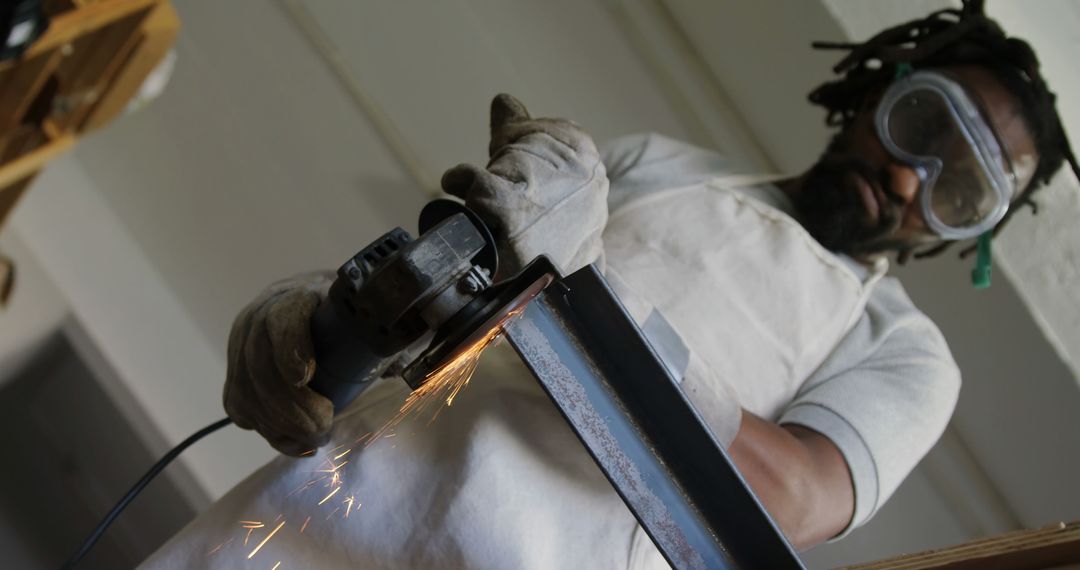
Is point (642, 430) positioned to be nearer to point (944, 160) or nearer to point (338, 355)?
point (338, 355)

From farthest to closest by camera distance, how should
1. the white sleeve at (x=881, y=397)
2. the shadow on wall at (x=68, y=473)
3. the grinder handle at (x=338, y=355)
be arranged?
1. the shadow on wall at (x=68, y=473)
2. the white sleeve at (x=881, y=397)
3. the grinder handle at (x=338, y=355)

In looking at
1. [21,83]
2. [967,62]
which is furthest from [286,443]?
[967,62]

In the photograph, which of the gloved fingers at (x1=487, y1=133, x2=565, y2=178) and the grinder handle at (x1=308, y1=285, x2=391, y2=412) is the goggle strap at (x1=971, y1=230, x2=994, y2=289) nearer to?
the gloved fingers at (x1=487, y1=133, x2=565, y2=178)

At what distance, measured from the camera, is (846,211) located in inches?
48.0

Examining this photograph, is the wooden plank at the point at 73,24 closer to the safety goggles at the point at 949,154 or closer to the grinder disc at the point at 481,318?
the grinder disc at the point at 481,318

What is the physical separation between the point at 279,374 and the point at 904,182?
0.94 m

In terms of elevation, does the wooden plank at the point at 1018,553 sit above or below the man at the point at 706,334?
below

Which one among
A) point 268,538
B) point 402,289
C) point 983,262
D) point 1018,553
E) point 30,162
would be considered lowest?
point 983,262

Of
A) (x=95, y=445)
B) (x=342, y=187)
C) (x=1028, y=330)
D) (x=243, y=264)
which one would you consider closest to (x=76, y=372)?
(x=95, y=445)

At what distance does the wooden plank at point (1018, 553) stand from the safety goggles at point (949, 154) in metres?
0.74

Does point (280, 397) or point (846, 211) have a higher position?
point (280, 397)

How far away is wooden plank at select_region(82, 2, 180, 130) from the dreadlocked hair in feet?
3.27

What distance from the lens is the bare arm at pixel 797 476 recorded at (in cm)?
85

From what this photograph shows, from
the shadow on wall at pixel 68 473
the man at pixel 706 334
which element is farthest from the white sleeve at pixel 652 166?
the shadow on wall at pixel 68 473
